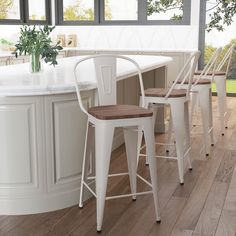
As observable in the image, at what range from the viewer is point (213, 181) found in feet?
11.6

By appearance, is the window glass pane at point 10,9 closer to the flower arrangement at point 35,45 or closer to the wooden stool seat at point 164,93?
the flower arrangement at point 35,45

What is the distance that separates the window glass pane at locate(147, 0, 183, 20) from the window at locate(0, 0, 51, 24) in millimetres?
1839

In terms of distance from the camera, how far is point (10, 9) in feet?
23.4

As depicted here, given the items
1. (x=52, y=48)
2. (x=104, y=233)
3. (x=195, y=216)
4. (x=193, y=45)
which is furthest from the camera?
(x=193, y=45)

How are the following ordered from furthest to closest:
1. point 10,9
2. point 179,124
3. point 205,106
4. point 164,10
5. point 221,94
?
point 164,10 < point 10,9 < point 221,94 < point 205,106 < point 179,124

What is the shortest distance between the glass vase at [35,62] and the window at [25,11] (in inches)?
152

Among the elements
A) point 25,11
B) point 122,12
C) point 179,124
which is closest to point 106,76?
point 179,124

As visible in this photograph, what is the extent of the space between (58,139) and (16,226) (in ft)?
1.97

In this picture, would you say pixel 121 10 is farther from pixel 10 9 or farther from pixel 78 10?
pixel 10 9

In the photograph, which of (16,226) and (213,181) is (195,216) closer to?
(213,181)

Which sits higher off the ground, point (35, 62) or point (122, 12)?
point (122, 12)

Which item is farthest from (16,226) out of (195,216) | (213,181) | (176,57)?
(176,57)

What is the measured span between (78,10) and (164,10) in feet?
5.14

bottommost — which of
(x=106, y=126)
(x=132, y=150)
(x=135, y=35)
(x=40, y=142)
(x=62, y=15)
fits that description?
(x=132, y=150)
